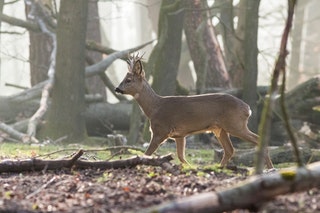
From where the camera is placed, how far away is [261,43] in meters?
59.6

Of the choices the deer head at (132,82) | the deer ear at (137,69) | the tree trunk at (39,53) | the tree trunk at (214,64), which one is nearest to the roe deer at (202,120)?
the deer ear at (137,69)

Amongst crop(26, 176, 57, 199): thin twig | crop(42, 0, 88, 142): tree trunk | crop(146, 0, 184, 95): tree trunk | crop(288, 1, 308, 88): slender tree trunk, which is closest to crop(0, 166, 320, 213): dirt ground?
crop(26, 176, 57, 199): thin twig

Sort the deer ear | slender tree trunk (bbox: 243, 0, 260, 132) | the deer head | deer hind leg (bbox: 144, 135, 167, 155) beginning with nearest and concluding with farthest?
1. deer hind leg (bbox: 144, 135, 167, 155)
2. the deer ear
3. the deer head
4. slender tree trunk (bbox: 243, 0, 260, 132)

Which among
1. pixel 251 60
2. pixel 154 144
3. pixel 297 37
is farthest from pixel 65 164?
pixel 297 37

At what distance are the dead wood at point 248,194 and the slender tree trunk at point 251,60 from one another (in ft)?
31.1

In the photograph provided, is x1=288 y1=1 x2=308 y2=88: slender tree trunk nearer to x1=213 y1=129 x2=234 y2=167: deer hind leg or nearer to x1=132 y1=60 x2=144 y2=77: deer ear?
x1=132 y1=60 x2=144 y2=77: deer ear

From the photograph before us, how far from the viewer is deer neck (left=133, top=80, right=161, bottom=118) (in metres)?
10.0

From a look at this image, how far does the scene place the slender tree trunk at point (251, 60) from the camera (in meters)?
14.4

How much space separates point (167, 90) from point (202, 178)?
28.2ft

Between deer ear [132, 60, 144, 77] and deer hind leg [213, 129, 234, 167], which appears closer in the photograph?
deer hind leg [213, 129, 234, 167]

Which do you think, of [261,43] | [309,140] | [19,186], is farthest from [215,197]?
[261,43]

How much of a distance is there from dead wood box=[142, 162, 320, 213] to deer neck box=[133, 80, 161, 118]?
5.14 m

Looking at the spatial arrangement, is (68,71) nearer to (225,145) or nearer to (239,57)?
(239,57)

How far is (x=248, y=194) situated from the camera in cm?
466
